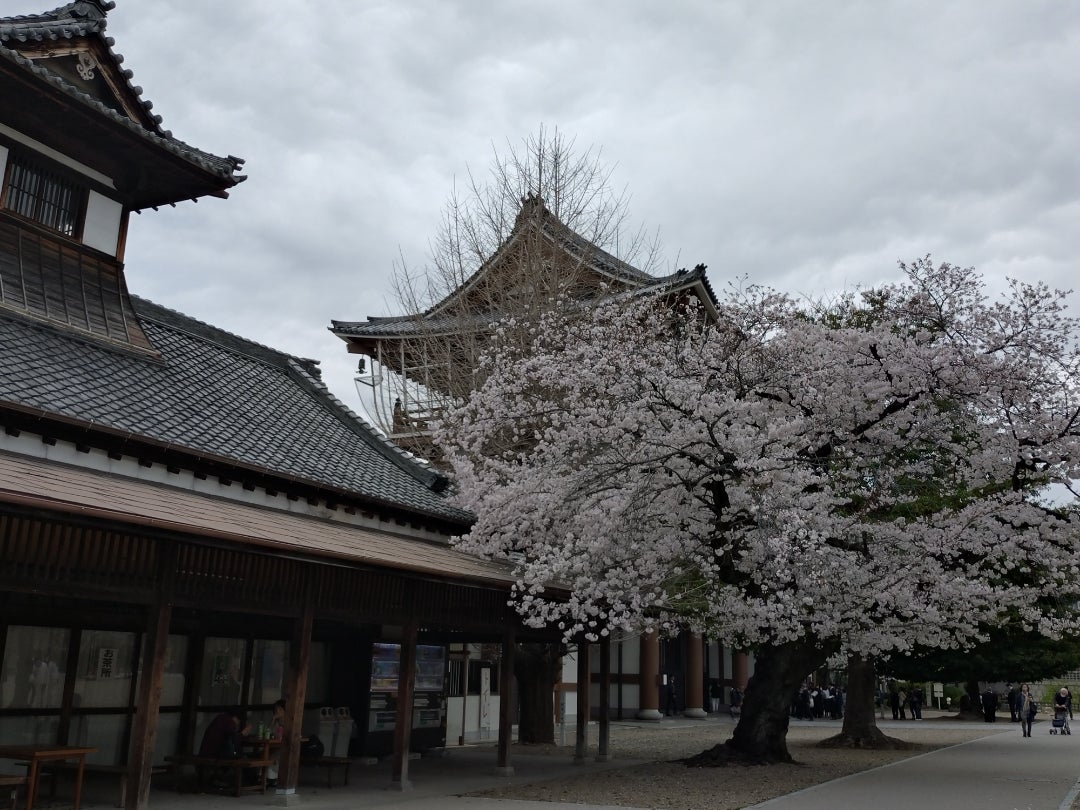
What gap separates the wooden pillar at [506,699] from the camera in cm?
1443

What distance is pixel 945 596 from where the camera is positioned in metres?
13.8

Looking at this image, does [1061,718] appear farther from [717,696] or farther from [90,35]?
[90,35]

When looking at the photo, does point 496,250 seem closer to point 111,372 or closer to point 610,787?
point 111,372

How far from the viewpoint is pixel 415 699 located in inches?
705

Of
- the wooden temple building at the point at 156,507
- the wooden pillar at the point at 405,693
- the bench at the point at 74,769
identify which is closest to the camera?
the wooden temple building at the point at 156,507

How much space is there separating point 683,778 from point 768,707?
2.33m

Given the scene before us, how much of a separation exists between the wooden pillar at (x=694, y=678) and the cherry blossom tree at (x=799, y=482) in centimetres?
1961

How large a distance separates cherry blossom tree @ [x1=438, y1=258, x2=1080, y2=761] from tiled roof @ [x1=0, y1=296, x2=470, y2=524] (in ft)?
7.03

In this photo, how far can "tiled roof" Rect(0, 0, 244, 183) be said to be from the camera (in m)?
13.2

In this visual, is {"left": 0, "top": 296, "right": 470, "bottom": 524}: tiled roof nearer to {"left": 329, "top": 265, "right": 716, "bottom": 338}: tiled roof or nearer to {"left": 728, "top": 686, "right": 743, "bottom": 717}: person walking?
{"left": 329, "top": 265, "right": 716, "bottom": 338}: tiled roof

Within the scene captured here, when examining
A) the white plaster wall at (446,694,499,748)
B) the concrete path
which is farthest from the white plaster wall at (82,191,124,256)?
the concrete path

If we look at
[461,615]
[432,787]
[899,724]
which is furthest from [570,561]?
[899,724]

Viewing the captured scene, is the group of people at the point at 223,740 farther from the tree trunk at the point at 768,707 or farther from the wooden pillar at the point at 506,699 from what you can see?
the tree trunk at the point at 768,707

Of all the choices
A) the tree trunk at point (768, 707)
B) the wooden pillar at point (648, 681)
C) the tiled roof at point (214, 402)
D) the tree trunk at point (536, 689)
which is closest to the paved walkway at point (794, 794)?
the tree trunk at point (536, 689)
